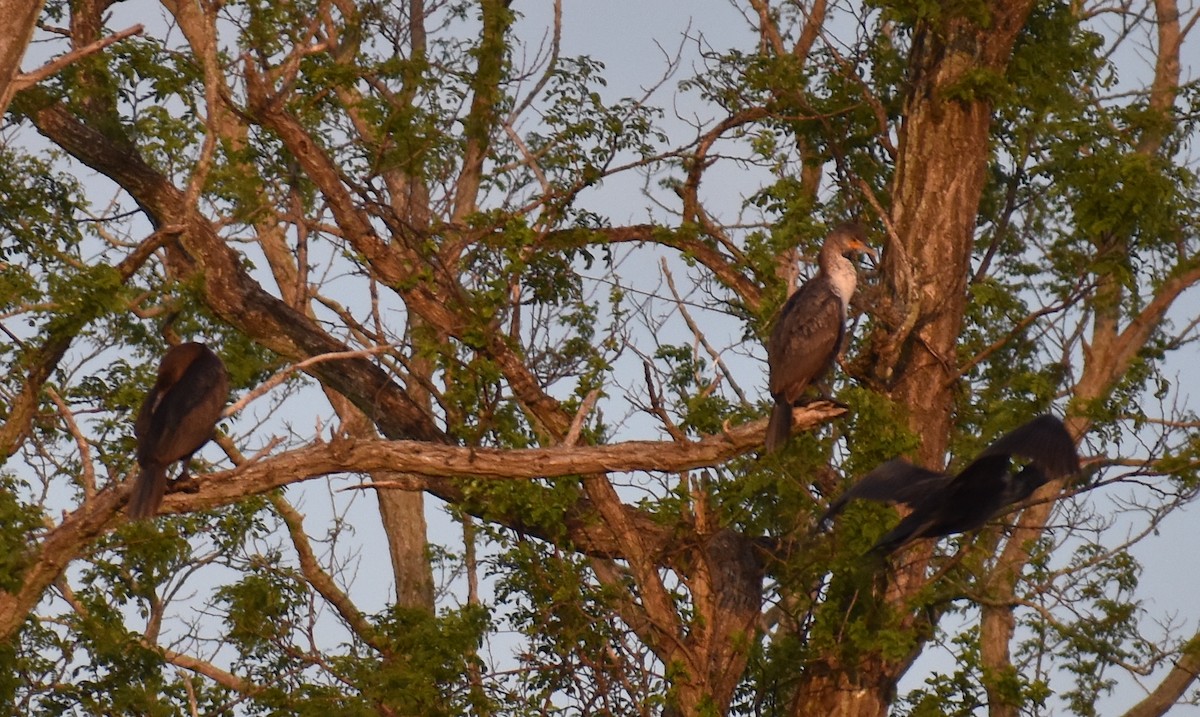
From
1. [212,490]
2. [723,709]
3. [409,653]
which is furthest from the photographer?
[409,653]

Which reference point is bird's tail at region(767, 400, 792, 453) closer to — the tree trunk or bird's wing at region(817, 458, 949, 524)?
bird's wing at region(817, 458, 949, 524)

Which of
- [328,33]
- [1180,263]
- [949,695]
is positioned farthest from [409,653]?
[1180,263]

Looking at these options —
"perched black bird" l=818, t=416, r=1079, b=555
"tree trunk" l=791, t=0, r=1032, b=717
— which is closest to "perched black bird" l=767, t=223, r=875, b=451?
"tree trunk" l=791, t=0, r=1032, b=717

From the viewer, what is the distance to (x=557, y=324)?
1165 cm

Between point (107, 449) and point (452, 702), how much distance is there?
3133 millimetres

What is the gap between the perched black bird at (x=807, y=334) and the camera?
7602 mm

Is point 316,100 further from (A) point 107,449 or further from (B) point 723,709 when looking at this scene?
(B) point 723,709

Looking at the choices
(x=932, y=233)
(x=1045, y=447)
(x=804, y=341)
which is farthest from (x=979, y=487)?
(x=932, y=233)

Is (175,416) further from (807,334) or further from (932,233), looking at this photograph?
(932,233)

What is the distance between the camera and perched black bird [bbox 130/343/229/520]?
6410 mm

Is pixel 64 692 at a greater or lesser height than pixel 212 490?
greater

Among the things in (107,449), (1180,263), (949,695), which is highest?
(1180,263)

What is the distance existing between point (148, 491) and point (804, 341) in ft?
10.5

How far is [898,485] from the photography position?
6.30 meters
